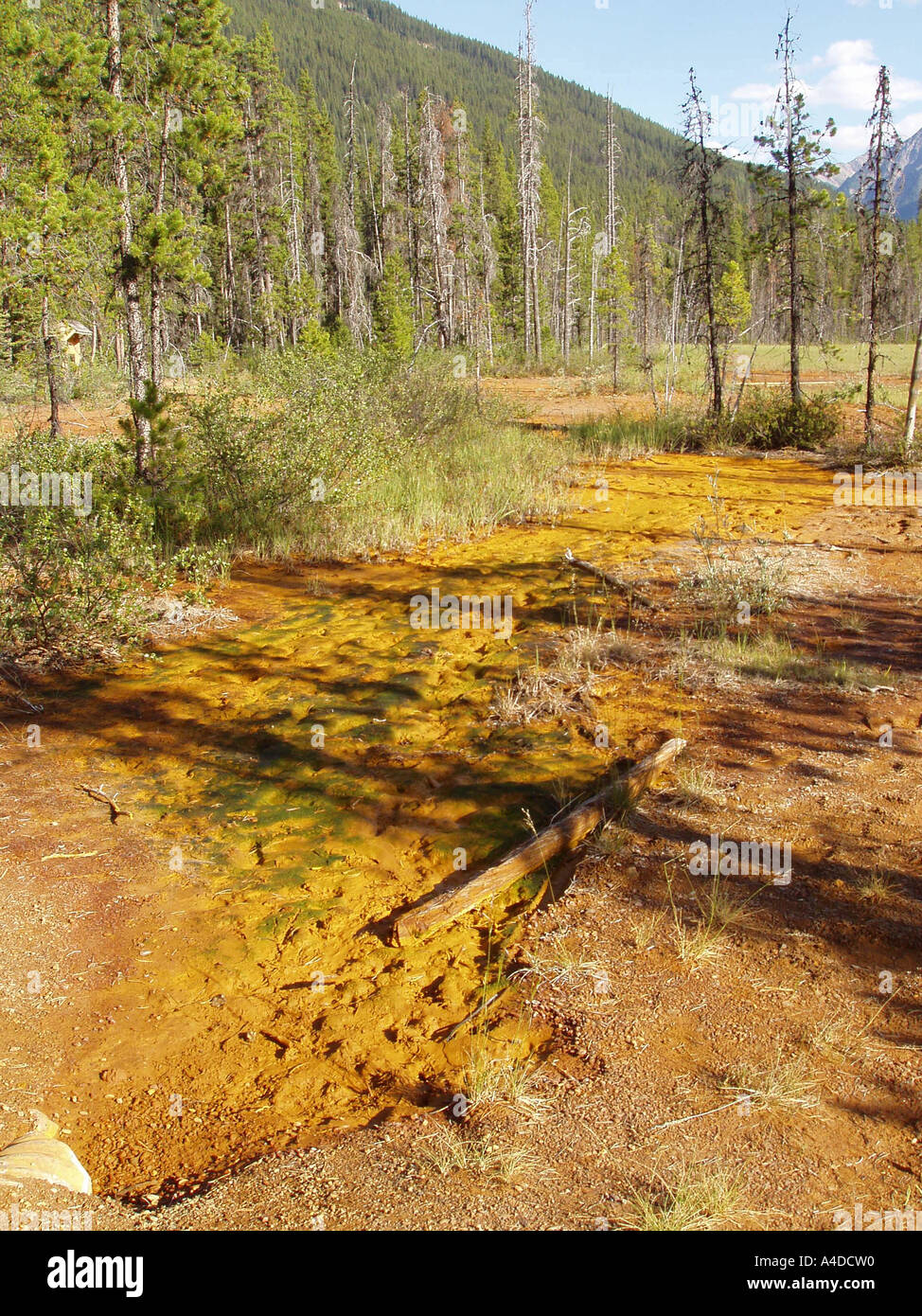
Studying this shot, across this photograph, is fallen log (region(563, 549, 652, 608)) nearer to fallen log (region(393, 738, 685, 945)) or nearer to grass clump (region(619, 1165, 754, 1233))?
fallen log (region(393, 738, 685, 945))

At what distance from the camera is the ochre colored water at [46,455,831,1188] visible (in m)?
3.10

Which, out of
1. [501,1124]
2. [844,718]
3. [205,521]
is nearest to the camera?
[501,1124]

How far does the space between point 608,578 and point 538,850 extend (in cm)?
458

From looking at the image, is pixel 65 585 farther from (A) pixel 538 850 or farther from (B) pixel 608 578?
(B) pixel 608 578

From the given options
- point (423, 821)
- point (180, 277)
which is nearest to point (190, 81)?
point (180, 277)

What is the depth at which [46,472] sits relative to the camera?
8320mm

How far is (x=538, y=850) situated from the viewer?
432cm

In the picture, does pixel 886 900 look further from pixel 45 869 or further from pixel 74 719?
pixel 74 719

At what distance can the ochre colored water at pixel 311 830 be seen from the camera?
3098 mm

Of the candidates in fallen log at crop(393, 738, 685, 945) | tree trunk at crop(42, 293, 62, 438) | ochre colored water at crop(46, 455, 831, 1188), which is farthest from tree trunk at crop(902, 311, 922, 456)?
tree trunk at crop(42, 293, 62, 438)

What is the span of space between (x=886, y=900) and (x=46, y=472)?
7.54 m

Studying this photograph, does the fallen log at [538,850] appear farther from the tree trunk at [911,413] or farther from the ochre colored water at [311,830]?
the tree trunk at [911,413]

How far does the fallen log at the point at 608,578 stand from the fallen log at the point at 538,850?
3.05m

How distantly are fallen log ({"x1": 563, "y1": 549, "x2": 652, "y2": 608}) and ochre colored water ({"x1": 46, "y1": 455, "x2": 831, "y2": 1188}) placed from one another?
254mm
